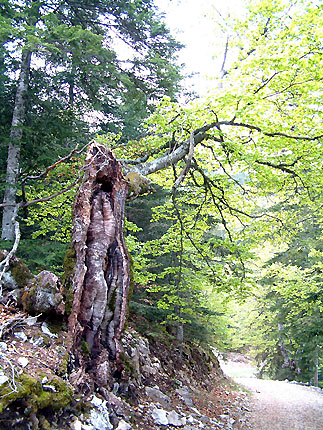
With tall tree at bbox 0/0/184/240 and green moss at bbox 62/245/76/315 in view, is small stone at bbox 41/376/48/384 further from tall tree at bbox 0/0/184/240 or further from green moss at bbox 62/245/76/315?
tall tree at bbox 0/0/184/240

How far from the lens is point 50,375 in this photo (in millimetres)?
2684

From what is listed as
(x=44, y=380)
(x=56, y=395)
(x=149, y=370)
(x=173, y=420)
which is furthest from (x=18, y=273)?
(x=149, y=370)

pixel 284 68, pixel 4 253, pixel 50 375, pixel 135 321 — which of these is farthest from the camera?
pixel 135 321

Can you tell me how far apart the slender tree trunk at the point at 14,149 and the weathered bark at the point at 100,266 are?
11.7 feet

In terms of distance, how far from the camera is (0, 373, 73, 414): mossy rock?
2143 mm

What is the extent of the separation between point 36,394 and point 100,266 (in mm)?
1611

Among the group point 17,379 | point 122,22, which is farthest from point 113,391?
point 122,22

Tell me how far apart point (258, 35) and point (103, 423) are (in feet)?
25.5

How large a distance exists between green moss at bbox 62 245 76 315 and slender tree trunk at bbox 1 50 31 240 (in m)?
3.85

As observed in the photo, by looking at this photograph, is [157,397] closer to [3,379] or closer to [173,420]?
[173,420]

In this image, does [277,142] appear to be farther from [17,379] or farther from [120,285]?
[17,379]

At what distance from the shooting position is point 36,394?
2.38 m

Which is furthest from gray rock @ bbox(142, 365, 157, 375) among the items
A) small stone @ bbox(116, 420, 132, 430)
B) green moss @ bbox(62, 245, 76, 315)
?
green moss @ bbox(62, 245, 76, 315)

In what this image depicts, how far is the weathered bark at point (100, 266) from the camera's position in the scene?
3619 millimetres
